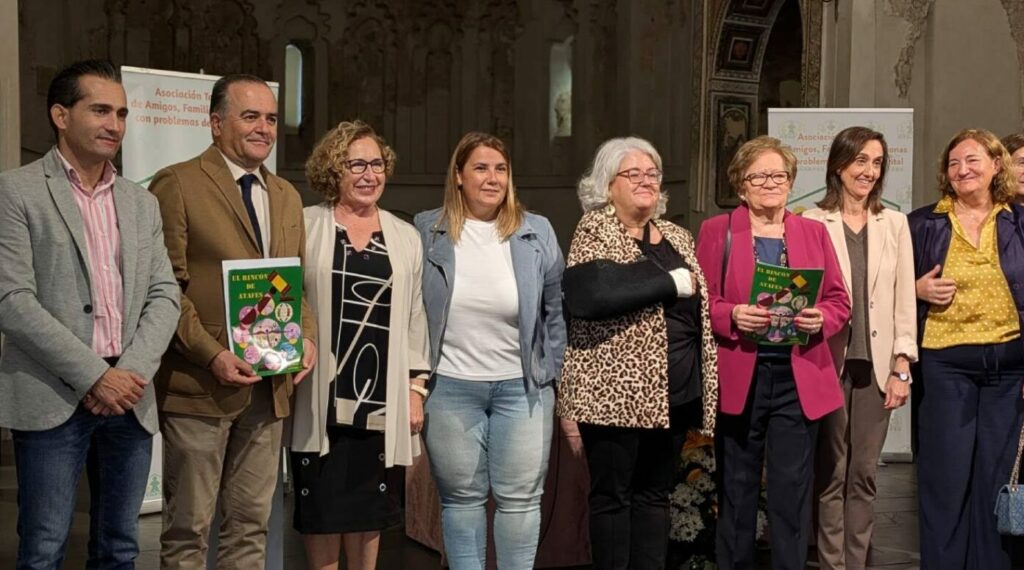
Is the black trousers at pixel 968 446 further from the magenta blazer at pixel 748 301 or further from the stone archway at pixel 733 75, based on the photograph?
the stone archway at pixel 733 75

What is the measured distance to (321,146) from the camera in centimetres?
381

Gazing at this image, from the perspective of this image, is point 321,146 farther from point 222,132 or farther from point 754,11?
point 754,11

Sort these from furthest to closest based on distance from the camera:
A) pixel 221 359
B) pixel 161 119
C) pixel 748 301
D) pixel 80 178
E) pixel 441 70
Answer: pixel 441 70
pixel 161 119
pixel 748 301
pixel 221 359
pixel 80 178

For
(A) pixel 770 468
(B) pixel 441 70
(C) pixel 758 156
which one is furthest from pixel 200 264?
(B) pixel 441 70

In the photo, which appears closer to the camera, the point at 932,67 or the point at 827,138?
the point at 827,138

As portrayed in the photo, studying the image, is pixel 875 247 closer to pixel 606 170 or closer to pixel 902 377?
pixel 902 377

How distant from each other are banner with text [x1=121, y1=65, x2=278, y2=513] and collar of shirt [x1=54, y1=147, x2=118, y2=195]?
2.46 meters

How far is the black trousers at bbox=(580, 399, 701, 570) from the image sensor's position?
13.1 ft

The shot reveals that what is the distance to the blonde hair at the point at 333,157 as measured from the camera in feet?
12.4

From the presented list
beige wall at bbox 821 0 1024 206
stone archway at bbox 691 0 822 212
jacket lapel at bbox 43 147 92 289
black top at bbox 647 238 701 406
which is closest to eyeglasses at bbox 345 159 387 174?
jacket lapel at bbox 43 147 92 289

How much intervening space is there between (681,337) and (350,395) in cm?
113

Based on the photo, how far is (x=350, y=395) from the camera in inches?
148

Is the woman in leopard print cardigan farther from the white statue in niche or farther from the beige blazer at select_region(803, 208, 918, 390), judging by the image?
the white statue in niche

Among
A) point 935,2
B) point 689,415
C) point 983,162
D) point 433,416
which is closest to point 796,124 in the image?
point 935,2
